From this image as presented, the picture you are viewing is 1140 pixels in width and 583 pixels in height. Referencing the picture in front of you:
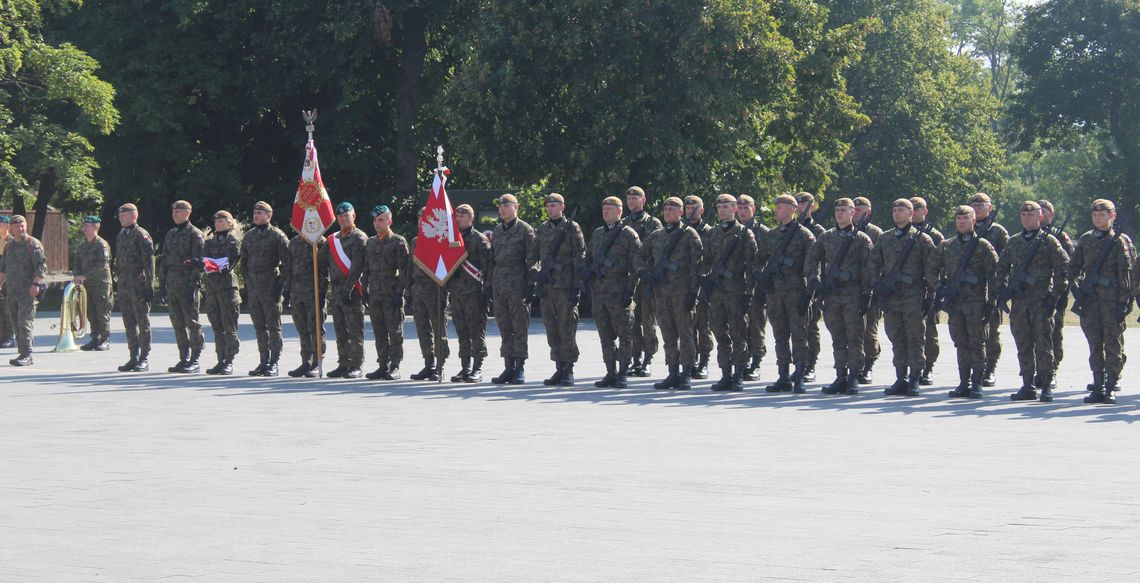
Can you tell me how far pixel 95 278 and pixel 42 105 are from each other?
17227 mm

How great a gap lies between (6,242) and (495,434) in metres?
12.0

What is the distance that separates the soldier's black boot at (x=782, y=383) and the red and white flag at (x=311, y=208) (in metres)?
5.17

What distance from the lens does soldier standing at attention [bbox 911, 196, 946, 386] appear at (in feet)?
56.7

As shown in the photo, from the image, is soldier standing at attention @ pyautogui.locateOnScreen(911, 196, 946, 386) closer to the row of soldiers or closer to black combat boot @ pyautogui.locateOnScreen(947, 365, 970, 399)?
the row of soldiers

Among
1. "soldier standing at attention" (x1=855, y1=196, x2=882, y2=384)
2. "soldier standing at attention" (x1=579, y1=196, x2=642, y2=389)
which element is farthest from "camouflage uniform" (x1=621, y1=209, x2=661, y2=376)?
"soldier standing at attention" (x1=855, y1=196, x2=882, y2=384)

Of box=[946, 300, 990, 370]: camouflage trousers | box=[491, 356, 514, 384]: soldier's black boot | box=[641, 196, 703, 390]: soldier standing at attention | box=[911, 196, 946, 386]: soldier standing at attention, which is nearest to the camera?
box=[946, 300, 990, 370]: camouflage trousers

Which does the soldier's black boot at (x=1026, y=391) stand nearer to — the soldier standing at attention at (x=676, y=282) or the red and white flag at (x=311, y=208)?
the soldier standing at attention at (x=676, y=282)

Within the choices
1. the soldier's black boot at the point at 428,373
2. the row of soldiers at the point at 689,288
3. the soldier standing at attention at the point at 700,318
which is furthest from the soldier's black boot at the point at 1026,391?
the soldier's black boot at the point at 428,373

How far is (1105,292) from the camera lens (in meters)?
16.2

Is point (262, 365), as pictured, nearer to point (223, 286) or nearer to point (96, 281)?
point (223, 286)

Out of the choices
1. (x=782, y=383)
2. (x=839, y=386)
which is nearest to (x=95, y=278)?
(x=782, y=383)

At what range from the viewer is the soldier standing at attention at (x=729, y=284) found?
57.9 ft

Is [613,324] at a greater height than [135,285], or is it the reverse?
[135,285]

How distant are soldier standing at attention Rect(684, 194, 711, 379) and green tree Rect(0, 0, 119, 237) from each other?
21755 mm
